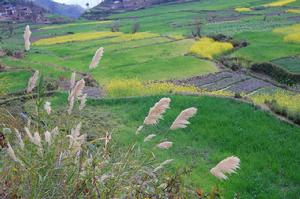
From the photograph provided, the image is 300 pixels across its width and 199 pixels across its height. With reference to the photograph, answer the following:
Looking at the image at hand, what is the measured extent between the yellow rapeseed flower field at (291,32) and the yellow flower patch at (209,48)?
13.3 feet

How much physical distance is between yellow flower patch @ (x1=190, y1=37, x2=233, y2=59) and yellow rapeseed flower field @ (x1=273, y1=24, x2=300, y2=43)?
159 inches

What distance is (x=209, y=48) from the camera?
30.8 meters

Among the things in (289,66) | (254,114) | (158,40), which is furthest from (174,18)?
(254,114)

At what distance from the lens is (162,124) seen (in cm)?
1171

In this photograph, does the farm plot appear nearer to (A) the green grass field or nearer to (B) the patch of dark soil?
(B) the patch of dark soil

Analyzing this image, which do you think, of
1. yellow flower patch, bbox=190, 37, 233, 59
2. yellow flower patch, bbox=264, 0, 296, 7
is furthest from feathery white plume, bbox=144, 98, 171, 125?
yellow flower patch, bbox=264, 0, 296, 7

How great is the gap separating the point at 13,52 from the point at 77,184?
3293 centimetres

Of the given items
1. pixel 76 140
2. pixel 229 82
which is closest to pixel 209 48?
pixel 229 82

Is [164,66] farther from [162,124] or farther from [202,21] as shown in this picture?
[202,21]

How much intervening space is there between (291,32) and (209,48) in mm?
7188

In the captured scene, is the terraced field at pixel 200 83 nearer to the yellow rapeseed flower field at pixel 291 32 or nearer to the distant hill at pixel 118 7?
the yellow rapeseed flower field at pixel 291 32

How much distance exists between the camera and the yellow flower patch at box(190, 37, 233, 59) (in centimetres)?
2969

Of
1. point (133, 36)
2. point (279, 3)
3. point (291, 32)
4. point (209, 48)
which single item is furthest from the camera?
point (279, 3)

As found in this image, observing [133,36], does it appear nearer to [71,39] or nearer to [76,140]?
[71,39]
